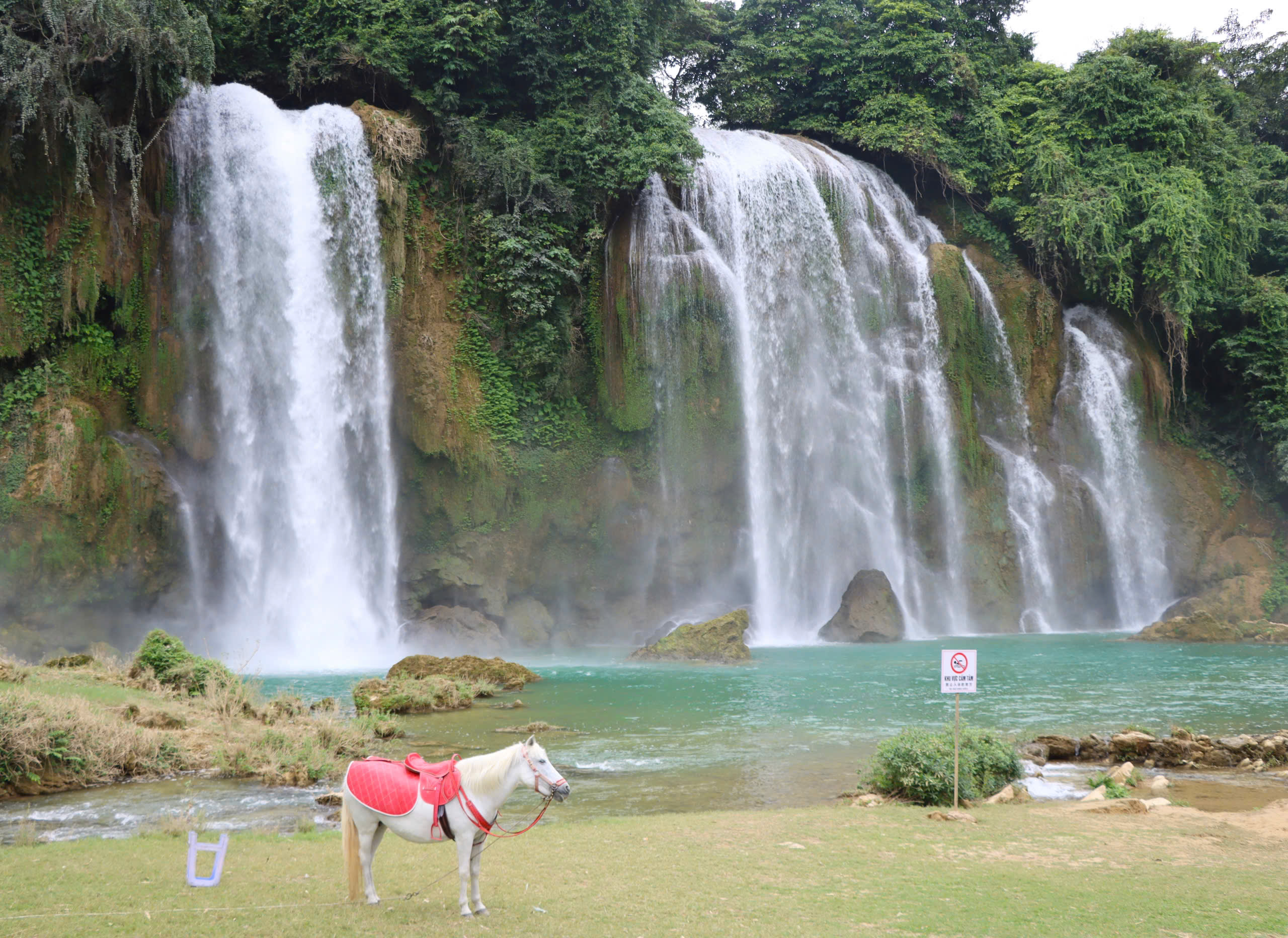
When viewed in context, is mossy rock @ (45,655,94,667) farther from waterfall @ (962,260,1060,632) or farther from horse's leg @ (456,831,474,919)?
waterfall @ (962,260,1060,632)

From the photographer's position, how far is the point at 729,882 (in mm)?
6609

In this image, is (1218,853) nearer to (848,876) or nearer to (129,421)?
(848,876)

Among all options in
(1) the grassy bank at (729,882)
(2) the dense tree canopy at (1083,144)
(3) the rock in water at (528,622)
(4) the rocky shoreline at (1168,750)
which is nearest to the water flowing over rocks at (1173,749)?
(4) the rocky shoreline at (1168,750)

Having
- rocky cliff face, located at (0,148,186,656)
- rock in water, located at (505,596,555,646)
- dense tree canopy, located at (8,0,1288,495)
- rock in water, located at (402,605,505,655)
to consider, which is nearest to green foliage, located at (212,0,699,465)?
dense tree canopy, located at (8,0,1288,495)

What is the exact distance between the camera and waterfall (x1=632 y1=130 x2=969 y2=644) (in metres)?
30.2

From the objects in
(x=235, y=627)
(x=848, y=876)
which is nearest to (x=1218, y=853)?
(x=848, y=876)

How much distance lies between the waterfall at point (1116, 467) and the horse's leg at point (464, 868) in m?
32.4

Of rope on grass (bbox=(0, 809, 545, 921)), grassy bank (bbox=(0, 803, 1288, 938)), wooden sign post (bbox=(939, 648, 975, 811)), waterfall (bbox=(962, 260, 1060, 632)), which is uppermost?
waterfall (bbox=(962, 260, 1060, 632))

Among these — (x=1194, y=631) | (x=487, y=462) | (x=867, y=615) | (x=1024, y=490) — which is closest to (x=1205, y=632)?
(x=1194, y=631)

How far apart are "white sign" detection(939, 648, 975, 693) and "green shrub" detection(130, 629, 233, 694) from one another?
987 centimetres

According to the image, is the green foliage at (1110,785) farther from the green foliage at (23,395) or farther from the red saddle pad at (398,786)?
the green foliage at (23,395)

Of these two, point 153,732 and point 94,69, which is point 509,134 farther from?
point 153,732

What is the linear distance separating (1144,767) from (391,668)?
12.5 m

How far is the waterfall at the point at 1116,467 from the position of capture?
110ft
